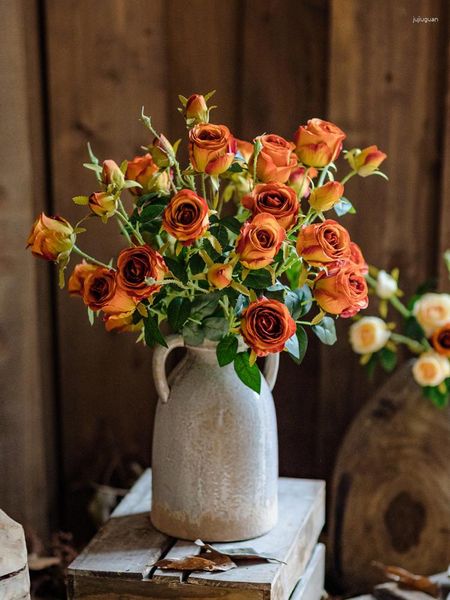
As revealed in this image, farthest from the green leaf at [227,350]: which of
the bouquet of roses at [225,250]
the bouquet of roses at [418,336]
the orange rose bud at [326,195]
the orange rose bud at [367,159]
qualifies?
the bouquet of roses at [418,336]

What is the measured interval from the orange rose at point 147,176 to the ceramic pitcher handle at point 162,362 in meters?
0.21

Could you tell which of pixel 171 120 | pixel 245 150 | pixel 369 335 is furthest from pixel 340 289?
pixel 171 120

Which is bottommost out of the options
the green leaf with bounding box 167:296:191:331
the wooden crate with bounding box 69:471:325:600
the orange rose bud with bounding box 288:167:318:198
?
the wooden crate with bounding box 69:471:325:600

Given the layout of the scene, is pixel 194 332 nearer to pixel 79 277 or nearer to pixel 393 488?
pixel 79 277

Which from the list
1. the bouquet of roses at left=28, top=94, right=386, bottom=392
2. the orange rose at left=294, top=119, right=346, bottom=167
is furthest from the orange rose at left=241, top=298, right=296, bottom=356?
the orange rose at left=294, top=119, right=346, bottom=167

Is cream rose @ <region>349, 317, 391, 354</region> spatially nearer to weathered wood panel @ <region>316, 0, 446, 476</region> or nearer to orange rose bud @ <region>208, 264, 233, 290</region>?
weathered wood panel @ <region>316, 0, 446, 476</region>

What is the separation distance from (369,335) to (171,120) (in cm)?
61

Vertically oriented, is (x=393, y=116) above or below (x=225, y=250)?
above

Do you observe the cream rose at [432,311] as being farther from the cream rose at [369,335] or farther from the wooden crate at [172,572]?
the wooden crate at [172,572]

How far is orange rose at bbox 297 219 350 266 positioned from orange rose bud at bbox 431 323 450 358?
54cm

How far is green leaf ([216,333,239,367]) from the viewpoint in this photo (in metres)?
1.23

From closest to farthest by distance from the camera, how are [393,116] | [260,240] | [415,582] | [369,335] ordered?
[260,240], [415,582], [369,335], [393,116]

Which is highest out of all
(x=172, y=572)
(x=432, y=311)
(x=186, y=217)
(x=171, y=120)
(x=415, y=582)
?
(x=171, y=120)

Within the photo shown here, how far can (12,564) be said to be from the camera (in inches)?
46.4
